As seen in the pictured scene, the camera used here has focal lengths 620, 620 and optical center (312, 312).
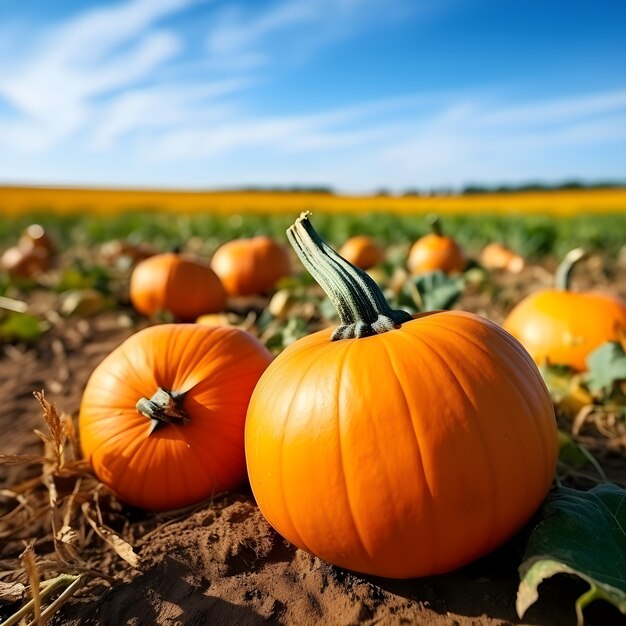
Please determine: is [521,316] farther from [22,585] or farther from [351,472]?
[22,585]

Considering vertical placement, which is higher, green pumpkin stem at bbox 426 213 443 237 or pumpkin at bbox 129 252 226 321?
green pumpkin stem at bbox 426 213 443 237

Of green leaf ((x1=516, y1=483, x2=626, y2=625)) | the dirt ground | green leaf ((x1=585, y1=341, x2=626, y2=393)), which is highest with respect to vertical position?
green leaf ((x1=585, y1=341, x2=626, y2=393))

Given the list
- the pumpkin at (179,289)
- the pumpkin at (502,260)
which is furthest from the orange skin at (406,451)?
the pumpkin at (502,260)

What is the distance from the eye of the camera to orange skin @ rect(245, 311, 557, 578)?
165 cm

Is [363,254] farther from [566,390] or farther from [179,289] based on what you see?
[566,390]

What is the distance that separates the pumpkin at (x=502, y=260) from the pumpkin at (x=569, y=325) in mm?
4533

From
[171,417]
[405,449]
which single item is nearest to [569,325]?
[405,449]

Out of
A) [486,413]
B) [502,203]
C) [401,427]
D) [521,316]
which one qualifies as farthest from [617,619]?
[502,203]

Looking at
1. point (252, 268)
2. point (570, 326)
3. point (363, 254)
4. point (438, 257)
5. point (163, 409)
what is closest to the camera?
point (163, 409)

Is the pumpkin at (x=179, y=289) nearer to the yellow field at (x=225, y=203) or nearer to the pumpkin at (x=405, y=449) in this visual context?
the pumpkin at (x=405, y=449)

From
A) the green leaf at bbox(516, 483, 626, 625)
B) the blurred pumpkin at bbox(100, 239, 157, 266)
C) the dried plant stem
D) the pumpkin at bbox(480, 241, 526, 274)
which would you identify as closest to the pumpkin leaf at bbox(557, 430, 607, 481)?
the green leaf at bbox(516, 483, 626, 625)

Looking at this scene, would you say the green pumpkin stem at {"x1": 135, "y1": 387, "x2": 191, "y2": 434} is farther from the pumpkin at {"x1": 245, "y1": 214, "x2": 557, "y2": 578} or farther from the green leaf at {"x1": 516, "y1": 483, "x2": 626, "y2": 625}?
the green leaf at {"x1": 516, "y1": 483, "x2": 626, "y2": 625}

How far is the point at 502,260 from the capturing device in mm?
8391

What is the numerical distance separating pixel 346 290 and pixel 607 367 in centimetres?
163
